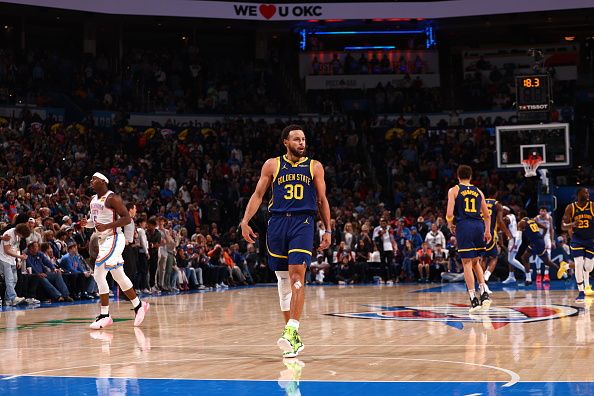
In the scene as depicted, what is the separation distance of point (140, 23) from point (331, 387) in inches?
1253

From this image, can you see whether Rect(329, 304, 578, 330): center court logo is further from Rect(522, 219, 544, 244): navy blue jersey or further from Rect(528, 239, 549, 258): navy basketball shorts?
Rect(528, 239, 549, 258): navy basketball shorts

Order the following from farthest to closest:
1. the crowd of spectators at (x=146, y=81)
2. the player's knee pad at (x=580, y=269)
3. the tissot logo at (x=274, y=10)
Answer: the tissot logo at (x=274, y=10)
the crowd of spectators at (x=146, y=81)
the player's knee pad at (x=580, y=269)

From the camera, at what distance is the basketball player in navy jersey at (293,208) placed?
8.57 metres

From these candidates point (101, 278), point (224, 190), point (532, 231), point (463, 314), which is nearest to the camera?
point (101, 278)

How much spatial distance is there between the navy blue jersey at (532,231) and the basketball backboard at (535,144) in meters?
4.30

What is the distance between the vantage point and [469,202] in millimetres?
13812

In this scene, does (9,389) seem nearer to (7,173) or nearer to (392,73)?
(7,173)

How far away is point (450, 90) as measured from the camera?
37.5 m

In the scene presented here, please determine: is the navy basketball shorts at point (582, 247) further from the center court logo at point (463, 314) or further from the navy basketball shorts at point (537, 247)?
the navy basketball shorts at point (537, 247)

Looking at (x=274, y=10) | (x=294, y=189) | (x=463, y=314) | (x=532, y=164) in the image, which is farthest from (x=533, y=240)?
(x=274, y=10)

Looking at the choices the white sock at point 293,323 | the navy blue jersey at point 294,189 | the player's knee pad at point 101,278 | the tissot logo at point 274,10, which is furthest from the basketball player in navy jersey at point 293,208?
the tissot logo at point 274,10

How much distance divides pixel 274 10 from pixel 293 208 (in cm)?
2681

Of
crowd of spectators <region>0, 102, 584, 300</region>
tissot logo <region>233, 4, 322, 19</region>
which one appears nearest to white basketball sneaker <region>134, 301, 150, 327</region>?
crowd of spectators <region>0, 102, 584, 300</region>

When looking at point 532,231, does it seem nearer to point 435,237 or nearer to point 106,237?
point 435,237
